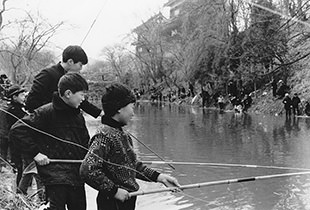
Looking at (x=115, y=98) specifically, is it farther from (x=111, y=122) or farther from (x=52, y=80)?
(x=52, y=80)

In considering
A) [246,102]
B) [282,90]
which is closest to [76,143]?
[282,90]

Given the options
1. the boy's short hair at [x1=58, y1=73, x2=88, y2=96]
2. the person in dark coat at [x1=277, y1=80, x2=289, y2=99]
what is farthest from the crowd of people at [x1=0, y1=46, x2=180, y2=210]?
the person in dark coat at [x1=277, y1=80, x2=289, y2=99]

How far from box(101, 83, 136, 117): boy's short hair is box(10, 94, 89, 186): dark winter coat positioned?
724mm

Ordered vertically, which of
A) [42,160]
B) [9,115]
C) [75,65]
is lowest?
[42,160]

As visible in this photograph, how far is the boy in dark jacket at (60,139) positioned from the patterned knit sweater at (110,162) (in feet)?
2.19

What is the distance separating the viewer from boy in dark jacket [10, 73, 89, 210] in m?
3.94

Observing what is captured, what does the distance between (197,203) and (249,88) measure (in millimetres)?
30559

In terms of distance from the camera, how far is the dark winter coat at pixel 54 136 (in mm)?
4000

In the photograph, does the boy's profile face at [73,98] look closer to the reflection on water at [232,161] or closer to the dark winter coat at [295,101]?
the reflection on water at [232,161]

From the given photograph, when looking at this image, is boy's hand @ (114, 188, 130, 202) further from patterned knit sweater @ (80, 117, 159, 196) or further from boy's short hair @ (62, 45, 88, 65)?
boy's short hair @ (62, 45, 88, 65)

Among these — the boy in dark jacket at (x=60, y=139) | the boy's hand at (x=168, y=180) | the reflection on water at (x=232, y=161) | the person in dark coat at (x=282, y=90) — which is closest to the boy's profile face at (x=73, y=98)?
the boy in dark jacket at (x=60, y=139)

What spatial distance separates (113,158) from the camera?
11.0 feet

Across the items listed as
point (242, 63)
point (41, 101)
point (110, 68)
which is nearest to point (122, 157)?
point (41, 101)

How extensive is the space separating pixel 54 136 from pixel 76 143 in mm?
198
